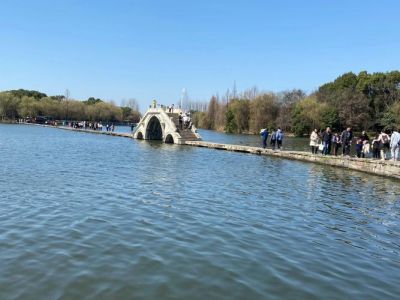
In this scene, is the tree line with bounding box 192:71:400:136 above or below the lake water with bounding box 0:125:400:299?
above

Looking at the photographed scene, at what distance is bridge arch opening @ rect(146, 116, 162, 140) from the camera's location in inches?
2229

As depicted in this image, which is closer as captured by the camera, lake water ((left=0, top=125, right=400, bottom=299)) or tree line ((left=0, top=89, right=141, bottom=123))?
lake water ((left=0, top=125, right=400, bottom=299))

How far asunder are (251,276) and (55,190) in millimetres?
9833

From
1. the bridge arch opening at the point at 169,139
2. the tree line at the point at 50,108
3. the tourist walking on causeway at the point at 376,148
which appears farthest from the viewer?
the tree line at the point at 50,108

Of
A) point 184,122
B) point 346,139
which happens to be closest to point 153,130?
point 184,122

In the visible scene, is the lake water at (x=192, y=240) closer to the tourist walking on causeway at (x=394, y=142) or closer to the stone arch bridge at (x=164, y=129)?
the tourist walking on causeway at (x=394, y=142)

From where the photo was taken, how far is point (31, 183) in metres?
16.5

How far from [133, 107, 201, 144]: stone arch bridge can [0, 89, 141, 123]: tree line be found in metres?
85.1

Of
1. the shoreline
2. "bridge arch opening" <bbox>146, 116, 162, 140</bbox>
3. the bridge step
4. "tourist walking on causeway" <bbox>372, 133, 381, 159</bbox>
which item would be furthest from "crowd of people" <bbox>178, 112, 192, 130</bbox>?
"tourist walking on causeway" <bbox>372, 133, 381, 159</bbox>

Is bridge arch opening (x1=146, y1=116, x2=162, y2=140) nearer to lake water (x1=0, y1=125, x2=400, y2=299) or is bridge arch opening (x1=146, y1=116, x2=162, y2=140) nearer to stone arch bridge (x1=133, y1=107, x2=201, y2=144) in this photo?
stone arch bridge (x1=133, y1=107, x2=201, y2=144)

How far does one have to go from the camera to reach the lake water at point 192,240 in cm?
728

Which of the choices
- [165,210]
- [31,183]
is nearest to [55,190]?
[31,183]

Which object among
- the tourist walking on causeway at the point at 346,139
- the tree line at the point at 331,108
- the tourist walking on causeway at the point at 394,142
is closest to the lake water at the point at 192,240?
the tourist walking on causeway at the point at 394,142

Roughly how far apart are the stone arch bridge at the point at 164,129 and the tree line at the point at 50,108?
85.1 m
